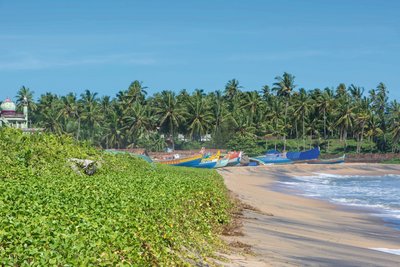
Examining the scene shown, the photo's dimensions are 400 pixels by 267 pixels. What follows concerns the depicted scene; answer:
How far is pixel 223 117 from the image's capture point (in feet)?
324

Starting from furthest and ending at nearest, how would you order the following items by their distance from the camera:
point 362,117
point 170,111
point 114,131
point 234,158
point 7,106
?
point 362,117 → point 114,131 → point 170,111 → point 234,158 → point 7,106

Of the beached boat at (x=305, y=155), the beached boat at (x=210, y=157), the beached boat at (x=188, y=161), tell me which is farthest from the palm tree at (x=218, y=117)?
the beached boat at (x=188, y=161)

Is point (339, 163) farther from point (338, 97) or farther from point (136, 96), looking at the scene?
point (136, 96)

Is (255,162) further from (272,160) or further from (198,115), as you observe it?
(198,115)

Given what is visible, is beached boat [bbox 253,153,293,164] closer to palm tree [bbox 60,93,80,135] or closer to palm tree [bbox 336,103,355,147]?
palm tree [bbox 336,103,355,147]

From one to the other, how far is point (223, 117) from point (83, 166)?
253 feet

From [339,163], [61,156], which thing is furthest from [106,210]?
[339,163]

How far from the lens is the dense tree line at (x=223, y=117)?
96375mm

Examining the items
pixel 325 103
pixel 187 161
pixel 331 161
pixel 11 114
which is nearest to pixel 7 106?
pixel 11 114

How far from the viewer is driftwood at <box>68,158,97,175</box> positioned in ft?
71.1

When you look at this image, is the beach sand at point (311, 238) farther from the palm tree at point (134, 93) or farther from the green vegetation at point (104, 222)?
the palm tree at point (134, 93)

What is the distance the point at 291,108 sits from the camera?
10769 centimetres

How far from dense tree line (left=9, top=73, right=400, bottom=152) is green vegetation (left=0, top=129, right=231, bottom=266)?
78.3 metres

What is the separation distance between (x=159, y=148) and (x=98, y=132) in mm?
10465
